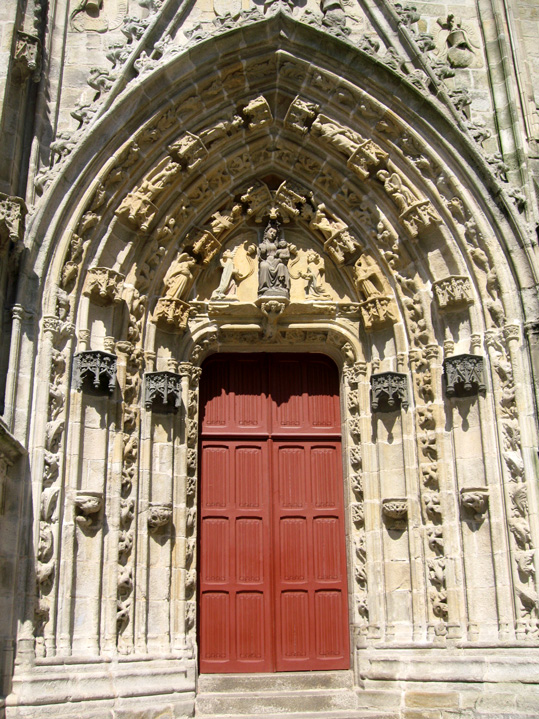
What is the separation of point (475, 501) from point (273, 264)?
3.40 metres

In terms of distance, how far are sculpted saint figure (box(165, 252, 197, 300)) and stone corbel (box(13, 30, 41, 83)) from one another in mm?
2412

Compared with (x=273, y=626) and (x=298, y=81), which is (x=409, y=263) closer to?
(x=298, y=81)

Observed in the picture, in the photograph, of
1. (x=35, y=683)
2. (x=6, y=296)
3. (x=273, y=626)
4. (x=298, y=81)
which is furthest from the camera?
(x=298, y=81)

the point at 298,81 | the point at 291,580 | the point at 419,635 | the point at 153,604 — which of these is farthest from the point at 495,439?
the point at 298,81

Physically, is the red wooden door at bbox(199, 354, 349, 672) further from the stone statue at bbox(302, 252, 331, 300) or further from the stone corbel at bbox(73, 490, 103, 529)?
the stone corbel at bbox(73, 490, 103, 529)

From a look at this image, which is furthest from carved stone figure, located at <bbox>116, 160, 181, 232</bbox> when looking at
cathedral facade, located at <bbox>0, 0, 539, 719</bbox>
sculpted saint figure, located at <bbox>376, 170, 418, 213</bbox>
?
sculpted saint figure, located at <bbox>376, 170, 418, 213</bbox>

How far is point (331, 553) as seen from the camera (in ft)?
30.0

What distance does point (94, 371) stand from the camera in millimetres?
8133

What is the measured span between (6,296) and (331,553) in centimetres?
427

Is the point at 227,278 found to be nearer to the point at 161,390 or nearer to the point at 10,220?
the point at 161,390

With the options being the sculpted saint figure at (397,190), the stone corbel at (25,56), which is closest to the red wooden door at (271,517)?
the sculpted saint figure at (397,190)

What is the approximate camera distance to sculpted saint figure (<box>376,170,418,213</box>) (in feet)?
30.2

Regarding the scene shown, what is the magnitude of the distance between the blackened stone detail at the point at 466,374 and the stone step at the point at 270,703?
322cm

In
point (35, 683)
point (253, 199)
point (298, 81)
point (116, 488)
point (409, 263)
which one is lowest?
point (35, 683)
